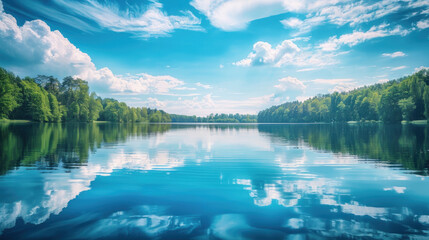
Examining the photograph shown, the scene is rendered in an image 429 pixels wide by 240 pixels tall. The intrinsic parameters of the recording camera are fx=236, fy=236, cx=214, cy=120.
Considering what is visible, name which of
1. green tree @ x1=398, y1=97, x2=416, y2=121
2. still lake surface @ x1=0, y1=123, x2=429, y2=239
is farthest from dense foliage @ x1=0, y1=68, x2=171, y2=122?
green tree @ x1=398, y1=97, x2=416, y2=121

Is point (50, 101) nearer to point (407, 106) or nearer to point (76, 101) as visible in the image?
point (76, 101)

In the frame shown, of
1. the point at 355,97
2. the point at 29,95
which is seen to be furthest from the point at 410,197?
the point at 355,97

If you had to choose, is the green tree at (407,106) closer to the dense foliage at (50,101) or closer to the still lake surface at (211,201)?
the still lake surface at (211,201)

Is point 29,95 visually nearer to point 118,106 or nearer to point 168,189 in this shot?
point 118,106

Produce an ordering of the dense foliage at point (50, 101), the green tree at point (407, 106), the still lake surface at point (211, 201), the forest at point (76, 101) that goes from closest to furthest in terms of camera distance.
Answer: the still lake surface at point (211, 201), the dense foliage at point (50, 101), the forest at point (76, 101), the green tree at point (407, 106)

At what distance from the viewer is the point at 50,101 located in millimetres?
117438

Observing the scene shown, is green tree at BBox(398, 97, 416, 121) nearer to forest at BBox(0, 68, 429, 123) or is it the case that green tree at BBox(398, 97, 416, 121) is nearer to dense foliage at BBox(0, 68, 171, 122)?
forest at BBox(0, 68, 429, 123)

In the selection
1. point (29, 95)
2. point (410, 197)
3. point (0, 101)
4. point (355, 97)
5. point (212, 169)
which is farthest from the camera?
point (355, 97)

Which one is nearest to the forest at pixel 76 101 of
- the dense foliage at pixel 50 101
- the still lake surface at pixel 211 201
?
the dense foliage at pixel 50 101

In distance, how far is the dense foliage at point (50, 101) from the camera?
81750mm

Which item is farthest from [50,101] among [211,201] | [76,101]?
[211,201]

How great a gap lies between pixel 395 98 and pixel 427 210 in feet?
463

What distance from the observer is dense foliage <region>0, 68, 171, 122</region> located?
81.8 metres

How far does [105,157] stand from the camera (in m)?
20.4
